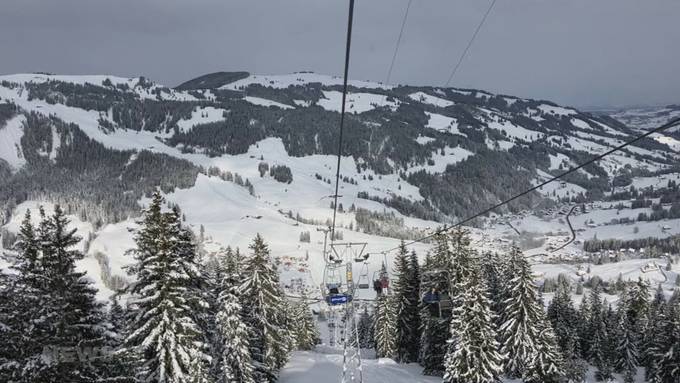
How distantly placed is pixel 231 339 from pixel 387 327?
2817 cm

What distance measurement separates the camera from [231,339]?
36.8m

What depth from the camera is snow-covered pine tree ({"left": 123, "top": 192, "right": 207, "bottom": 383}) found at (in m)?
23.5

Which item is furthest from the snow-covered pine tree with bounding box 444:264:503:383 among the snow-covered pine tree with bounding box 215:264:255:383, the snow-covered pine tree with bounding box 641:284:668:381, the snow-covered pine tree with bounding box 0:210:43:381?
the snow-covered pine tree with bounding box 641:284:668:381

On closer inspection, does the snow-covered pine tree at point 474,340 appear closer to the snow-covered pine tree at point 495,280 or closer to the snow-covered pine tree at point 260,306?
the snow-covered pine tree at point 260,306

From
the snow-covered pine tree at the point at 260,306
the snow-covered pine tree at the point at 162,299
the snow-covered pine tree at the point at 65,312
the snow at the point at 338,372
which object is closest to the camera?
the snow-covered pine tree at the point at 65,312

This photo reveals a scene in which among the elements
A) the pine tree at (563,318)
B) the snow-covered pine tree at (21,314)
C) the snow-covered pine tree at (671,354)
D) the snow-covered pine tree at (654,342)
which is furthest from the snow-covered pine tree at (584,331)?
the snow-covered pine tree at (21,314)

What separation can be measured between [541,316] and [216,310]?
1083 inches

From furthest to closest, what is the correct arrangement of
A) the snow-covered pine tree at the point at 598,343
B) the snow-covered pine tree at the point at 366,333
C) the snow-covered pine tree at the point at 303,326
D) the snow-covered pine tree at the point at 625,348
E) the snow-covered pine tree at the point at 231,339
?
the snow-covered pine tree at the point at 366,333, the snow-covered pine tree at the point at 303,326, the snow-covered pine tree at the point at 625,348, the snow-covered pine tree at the point at 598,343, the snow-covered pine tree at the point at 231,339

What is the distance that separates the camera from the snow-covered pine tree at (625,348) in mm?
71938

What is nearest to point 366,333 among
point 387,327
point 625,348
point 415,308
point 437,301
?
point 387,327

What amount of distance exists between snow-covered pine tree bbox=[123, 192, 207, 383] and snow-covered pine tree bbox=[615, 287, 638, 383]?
67.5m

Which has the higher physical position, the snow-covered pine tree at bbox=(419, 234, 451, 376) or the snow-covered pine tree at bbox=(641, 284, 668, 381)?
the snow-covered pine tree at bbox=(419, 234, 451, 376)

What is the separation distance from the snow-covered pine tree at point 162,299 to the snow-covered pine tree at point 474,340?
1979cm

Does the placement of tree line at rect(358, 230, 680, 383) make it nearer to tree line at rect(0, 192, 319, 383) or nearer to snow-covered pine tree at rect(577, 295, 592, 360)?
snow-covered pine tree at rect(577, 295, 592, 360)
